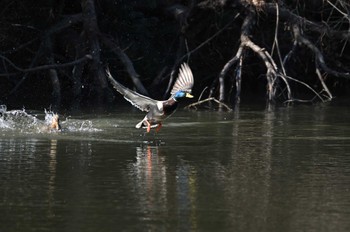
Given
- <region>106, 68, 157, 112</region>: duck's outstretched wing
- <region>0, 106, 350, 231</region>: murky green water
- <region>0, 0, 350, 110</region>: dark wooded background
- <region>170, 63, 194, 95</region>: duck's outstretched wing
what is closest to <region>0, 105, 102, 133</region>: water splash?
<region>0, 106, 350, 231</region>: murky green water

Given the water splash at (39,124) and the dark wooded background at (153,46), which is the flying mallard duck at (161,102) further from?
the dark wooded background at (153,46)

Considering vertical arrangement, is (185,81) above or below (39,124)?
above

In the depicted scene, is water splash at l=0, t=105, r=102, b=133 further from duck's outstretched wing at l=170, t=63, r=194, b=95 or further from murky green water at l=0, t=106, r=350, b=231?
duck's outstretched wing at l=170, t=63, r=194, b=95

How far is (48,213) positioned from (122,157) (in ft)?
10.4

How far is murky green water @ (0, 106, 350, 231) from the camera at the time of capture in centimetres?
728

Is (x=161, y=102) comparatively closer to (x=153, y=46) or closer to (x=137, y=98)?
(x=137, y=98)

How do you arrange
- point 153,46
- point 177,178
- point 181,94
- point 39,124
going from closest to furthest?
point 177,178 → point 181,94 → point 39,124 → point 153,46

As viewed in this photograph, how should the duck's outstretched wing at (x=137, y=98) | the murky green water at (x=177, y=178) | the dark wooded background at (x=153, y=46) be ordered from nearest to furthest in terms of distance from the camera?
the murky green water at (x=177, y=178), the duck's outstretched wing at (x=137, y=98), the dark wooded background at (x=153, y=46)

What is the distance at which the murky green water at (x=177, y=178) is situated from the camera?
7.28m

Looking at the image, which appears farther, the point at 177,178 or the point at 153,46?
the point at 153,46

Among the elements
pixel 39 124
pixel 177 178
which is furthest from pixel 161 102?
pixel 177 178

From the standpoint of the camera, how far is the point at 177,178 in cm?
916

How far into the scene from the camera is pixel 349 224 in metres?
7.13

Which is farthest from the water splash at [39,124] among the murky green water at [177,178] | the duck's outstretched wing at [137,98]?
the duck's outstretched wing at [137,98]
